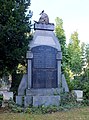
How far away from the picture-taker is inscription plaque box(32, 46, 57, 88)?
44.1 feet

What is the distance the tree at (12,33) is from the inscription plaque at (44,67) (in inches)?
32.7

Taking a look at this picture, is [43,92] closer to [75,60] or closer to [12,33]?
[12,33]

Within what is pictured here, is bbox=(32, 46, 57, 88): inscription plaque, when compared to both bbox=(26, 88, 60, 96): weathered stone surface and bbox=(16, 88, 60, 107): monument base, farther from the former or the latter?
bbox=(16, 88, 60, 107): monument base

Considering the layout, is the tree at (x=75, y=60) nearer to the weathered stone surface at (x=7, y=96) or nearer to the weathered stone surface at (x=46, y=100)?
the weathered stone surface at (x=46, y=100)

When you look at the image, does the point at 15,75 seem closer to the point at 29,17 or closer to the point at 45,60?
the point at 45,60

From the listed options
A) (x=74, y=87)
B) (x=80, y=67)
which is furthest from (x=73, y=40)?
(x=74, y=87)

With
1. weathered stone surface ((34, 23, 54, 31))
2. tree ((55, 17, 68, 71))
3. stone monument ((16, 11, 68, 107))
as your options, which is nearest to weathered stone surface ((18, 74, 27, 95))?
stone monument ((16, 11, 68, 107))

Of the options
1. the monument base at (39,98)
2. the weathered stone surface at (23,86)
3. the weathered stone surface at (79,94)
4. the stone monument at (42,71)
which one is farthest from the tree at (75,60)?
the weathered stone surface at (23,86)

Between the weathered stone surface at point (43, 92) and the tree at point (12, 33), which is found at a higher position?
the tree at point (12, 33)

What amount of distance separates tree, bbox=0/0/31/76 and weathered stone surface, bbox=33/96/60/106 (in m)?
2.25

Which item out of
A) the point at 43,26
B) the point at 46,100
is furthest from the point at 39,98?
the point at 43,26

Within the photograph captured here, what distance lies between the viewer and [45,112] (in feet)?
37.4

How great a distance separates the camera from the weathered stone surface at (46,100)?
41.0 ft

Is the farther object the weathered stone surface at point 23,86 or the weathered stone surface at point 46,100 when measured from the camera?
the weathered stone surface at point 23,86
